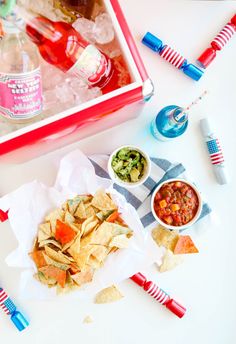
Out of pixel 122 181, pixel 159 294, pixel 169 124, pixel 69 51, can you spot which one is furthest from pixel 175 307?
pixel 69 51

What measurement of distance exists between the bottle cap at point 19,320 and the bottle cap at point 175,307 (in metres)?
0.40

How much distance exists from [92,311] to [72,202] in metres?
0.33

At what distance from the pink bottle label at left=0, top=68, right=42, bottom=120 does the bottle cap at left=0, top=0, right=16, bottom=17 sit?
116 mm

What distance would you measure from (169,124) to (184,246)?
339mm

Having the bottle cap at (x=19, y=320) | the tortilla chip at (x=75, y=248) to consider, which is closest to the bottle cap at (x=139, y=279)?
the tortilla chip at (x=75, y=248)

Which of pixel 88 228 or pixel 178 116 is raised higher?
pixel 178 116

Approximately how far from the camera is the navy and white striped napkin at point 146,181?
1.23 metres

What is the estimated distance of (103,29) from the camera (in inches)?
38.2

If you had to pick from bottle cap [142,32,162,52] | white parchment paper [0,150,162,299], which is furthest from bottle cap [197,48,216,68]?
white parchment paper [0,150,162,299]

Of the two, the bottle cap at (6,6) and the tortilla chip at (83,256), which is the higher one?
the bottle cap at (6,6)

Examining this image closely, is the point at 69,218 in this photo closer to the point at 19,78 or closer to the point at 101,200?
the point at 101,200

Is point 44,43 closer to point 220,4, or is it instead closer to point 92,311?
point 220,4

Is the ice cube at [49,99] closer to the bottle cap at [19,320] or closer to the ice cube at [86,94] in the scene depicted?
the ice cube at [86,94]

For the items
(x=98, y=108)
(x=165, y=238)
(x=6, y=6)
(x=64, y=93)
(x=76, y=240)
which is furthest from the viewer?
(x=165, y=238)
